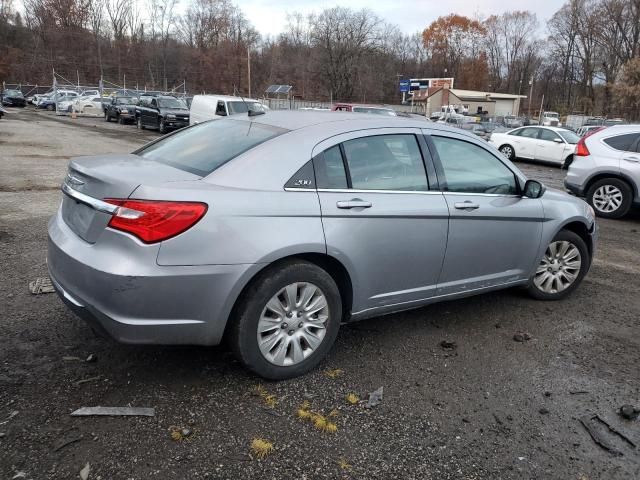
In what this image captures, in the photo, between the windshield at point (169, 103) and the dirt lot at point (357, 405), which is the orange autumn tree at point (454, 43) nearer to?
the windshield at point (169, 103)

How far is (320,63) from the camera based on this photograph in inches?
2894

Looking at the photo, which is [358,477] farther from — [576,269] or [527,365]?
[576,269]

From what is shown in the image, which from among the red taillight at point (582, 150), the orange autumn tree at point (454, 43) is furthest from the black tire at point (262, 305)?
the orange autumn tree at point (454, 43)

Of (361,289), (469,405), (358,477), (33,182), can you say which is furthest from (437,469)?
(33,182)

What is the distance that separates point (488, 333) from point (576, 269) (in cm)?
144

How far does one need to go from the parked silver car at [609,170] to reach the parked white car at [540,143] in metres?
8.80

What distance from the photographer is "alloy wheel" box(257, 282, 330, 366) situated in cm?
315

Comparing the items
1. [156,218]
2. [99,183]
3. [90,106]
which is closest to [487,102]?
[90,106]

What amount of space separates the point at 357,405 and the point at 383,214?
121 cm

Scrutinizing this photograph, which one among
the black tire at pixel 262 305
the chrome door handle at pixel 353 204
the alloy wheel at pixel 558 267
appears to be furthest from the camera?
the alloy wheel at pixel 558 267

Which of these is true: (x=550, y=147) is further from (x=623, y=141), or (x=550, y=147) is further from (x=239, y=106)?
(x=239, y=106)

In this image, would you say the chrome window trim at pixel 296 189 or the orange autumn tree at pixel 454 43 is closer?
the chrome window trim at pixel 296 189

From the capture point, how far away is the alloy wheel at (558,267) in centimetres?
486

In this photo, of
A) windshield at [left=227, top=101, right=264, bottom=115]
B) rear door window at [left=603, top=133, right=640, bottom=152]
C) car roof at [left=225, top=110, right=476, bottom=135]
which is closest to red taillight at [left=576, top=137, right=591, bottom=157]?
rear door window at [left=603, top=133, right=640, bottom=152]
